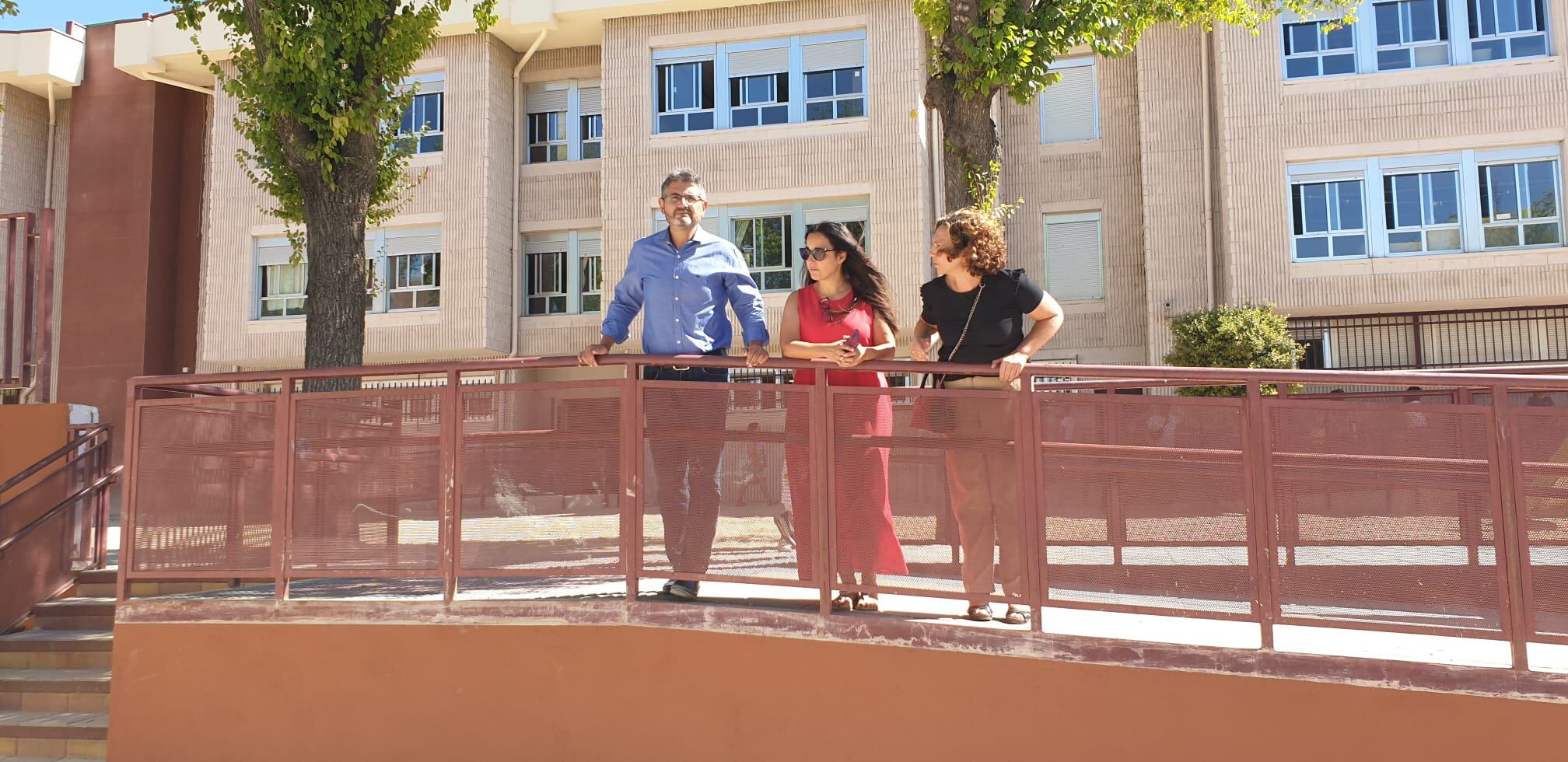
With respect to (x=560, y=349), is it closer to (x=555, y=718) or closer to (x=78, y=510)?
(x=78, y=510)

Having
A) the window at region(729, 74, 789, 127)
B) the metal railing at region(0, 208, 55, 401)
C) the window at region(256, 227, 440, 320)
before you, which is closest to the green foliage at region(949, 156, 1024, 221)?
the metal railing at region(0, 208, 55, 401)

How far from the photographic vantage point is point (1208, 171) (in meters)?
18.5

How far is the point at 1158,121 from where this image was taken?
18906 mm

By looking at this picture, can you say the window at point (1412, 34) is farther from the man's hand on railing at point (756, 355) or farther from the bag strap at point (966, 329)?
the man's hand on railing at point (756, 355)

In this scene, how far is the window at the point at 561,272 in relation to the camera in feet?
70.4

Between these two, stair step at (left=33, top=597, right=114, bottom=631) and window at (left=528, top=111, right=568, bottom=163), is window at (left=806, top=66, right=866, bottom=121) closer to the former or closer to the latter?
window at (left=528, top=111, right=568, bottom=163)

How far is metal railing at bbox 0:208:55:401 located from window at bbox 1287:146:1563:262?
16439 mm

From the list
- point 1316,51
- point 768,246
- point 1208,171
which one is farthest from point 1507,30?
point 768,246

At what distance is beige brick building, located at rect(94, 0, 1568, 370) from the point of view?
17.6 meters

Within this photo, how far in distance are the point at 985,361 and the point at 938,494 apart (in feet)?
2.15

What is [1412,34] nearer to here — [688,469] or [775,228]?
[775,228]

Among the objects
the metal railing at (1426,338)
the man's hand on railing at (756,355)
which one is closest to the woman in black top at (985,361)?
the man's hand on railing at (756,355)

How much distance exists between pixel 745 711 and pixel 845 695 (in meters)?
0.47

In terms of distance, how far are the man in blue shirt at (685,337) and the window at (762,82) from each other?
14.0m
